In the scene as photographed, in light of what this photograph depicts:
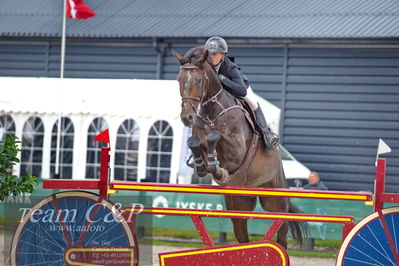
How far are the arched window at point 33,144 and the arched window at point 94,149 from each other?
3.07 ft

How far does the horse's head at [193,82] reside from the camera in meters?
6.30

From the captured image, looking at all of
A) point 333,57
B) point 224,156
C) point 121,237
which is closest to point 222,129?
point 224,156

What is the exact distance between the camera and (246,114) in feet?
24.2

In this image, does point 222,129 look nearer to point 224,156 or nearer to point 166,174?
point 224,156

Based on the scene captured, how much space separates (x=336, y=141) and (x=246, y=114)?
8.21m

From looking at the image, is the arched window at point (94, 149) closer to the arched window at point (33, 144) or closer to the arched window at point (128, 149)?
the arched window at point (128, 149)

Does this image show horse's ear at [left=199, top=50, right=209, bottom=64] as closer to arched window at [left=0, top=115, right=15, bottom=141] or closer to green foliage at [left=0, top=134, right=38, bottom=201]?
green foliage at [left=0, top=134, right=38, bottom=201]

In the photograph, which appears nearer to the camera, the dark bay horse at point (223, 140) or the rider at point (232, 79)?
the dark bay horse at point (223, 140)

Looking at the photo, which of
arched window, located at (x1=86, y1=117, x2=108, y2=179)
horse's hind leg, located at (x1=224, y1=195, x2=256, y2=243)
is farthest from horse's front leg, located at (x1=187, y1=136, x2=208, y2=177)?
arched window, located at (x1=86, y1=117, x2=108, y2=179)

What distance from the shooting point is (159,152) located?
13164 mm

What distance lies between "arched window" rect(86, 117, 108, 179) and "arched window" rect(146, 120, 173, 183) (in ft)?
2.83

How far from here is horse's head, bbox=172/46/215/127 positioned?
20.7ft

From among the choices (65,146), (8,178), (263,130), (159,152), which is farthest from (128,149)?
(8,178)

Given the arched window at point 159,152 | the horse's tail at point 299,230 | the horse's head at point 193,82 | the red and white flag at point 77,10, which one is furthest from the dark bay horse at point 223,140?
the red and white flag at point 77,10
